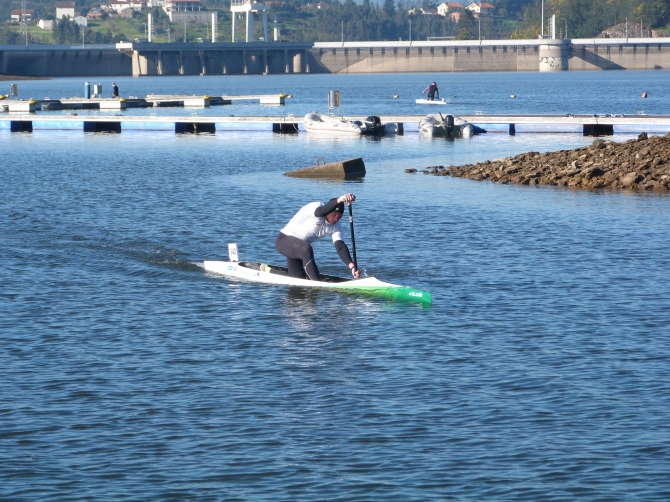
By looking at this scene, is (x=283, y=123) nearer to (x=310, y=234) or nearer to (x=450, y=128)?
(x=450, y=128)

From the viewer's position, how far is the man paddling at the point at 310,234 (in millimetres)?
20094

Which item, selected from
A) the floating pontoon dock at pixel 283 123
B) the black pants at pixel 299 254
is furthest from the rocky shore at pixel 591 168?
the black pants at pixel 299 254

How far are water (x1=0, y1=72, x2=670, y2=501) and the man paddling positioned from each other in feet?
2.23

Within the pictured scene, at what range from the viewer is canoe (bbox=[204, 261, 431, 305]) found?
2069 cm

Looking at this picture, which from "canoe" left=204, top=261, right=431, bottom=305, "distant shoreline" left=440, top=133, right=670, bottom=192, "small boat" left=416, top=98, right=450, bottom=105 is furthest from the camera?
"small boat" left=416, top=98, right=450, bottom=105

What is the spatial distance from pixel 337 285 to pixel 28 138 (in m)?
52.7

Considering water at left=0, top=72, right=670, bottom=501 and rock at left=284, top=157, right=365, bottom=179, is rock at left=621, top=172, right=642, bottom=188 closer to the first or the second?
water at left=0, top=72, right=670, bottom=501

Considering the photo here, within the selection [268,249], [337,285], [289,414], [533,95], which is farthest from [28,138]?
[533,95]

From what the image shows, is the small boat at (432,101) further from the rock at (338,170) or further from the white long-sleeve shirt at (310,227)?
the white long-sleeve shirt at (310,227)

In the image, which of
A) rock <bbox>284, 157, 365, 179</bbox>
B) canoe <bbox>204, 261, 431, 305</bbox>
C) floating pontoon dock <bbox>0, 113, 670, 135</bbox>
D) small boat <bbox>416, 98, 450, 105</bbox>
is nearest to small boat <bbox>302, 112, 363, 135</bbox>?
floating pontoon dock <bbox>0, 113, 670, 135</bbox>

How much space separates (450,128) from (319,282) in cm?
4339

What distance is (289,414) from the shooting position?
14281mm

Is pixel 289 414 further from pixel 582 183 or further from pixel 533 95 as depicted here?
pixel 533 95

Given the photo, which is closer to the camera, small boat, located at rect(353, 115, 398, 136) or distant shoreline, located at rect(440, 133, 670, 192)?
distant shoreline, located at rect(440, 133, 670, 192)
